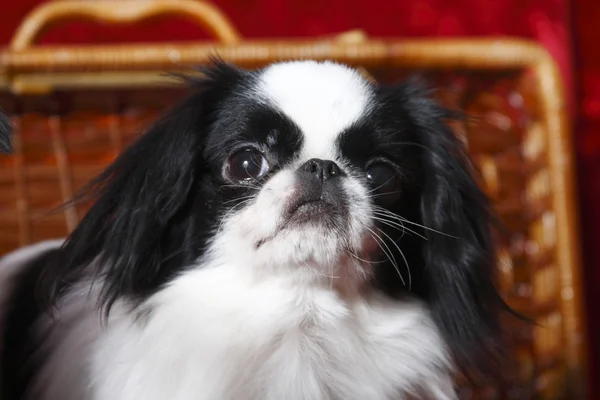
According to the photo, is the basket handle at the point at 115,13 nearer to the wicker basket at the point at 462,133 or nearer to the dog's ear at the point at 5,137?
the wicker basket at the point at 462,133

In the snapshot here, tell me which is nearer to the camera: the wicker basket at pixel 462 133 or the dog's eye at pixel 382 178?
the dog's eye at pixel 382 178

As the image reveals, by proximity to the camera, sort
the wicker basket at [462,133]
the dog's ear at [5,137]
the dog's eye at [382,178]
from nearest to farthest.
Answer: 1. the dog's ear at [5,137]
2. the dog's eye at [382,178]
3. the wicker basket at [462,133]

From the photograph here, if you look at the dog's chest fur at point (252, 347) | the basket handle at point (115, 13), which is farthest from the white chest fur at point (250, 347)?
the basket handle at point (115, 13)

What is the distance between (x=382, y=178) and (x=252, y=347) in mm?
308

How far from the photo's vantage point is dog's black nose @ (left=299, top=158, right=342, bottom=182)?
1.03 m

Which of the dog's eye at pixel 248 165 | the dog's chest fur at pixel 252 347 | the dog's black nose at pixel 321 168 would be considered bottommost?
the dog's chest fur at pixel 252 347

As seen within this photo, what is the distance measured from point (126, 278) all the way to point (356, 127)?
402mm

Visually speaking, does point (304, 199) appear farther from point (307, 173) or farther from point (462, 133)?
point (462, 133)

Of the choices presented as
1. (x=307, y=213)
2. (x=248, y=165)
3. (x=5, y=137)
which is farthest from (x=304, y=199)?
(x=5, y=137)

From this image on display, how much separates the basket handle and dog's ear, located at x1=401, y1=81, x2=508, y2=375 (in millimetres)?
639

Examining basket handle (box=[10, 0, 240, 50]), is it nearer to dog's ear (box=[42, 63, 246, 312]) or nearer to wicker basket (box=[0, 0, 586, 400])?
wicker basket (box=[0, 0, 586, 400])

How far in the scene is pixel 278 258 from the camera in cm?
→ 102

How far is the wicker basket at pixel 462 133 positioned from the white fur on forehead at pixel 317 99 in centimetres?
38

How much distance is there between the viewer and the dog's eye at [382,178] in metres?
1.13
